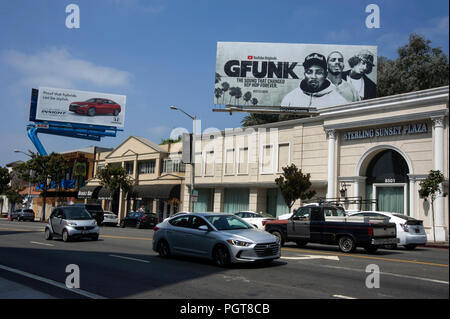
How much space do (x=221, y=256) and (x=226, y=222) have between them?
1.32m

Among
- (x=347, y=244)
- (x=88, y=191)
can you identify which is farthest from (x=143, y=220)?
(x=347, y=244)

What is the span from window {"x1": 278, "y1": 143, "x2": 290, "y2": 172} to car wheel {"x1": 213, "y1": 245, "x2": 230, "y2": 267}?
74.3 feet

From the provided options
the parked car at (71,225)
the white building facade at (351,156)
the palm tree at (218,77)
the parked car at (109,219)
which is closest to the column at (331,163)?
the white building facade at (351,156)

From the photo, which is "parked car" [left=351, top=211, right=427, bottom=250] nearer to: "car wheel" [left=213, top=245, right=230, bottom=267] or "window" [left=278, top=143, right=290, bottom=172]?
"car wheel" [left=213, top=245, right=230, bottom=267]

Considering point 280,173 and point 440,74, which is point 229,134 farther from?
point 440,74

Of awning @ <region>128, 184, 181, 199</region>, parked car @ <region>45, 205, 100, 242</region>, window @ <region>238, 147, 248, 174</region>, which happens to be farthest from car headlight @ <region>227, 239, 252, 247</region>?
awning @ <region>128, 184, 181, 199</region>

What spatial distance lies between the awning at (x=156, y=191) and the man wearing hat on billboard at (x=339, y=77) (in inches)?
711

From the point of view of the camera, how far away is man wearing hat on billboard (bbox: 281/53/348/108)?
125 ft

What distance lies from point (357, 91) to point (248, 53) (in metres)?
10.3

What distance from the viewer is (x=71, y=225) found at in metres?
19.7

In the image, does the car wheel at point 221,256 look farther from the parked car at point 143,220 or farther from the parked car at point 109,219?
the parked car at point 109,219

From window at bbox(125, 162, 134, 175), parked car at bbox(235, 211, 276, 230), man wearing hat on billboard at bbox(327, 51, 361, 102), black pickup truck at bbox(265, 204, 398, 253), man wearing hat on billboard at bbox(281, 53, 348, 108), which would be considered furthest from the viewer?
window at bbox(125, 162, 134, 175)

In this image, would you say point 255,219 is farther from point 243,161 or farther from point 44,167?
point 44,167
